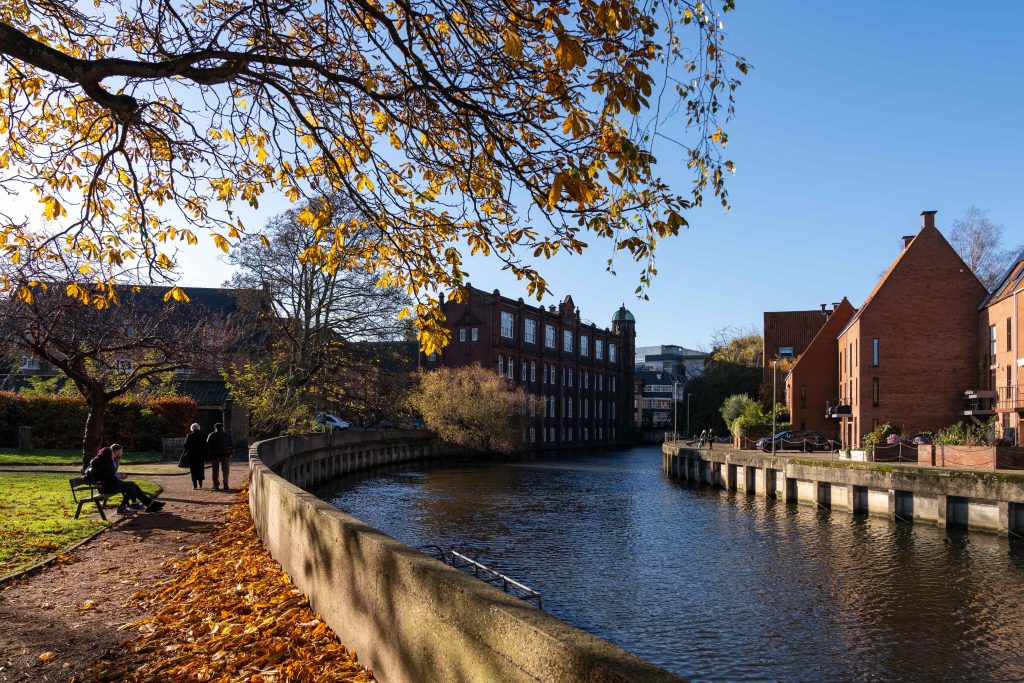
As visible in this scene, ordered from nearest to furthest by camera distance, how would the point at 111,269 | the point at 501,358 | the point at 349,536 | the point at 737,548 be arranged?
1. the point at 349,536
2. the point at 111,269
3. the point at 737,548
4. the point at 501,358

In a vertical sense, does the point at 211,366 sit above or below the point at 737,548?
above

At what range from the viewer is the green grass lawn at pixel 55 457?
2774cm

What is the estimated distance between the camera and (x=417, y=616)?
17.7 feet

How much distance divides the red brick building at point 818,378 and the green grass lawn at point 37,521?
48152mm

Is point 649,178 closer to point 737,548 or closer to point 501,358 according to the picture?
point 737,548

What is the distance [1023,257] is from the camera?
42.1m

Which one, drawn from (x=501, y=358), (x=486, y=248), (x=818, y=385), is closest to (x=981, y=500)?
(x=486, y=248)

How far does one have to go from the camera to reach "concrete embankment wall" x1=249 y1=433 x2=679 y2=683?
3.97m

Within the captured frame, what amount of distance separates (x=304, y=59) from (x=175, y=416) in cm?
3631

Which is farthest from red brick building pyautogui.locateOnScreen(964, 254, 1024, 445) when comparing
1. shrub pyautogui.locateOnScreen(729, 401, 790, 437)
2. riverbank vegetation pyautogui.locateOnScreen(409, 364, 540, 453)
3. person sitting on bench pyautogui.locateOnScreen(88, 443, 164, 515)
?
person sitting on bench pyautogui.locateOnScreen(88, 443, 164, 515)

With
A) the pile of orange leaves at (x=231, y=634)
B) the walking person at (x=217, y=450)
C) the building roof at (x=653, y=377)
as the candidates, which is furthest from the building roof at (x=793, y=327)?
the building roof at (x=653, y=377)

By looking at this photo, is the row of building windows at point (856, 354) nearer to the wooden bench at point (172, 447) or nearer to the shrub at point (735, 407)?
the shrub at point (735, 407)

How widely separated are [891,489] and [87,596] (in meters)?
28.9

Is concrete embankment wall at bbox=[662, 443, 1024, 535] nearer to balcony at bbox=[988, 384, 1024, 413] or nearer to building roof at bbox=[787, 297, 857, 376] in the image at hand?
balcony at bbox=[988, 384, 1024, 413]
